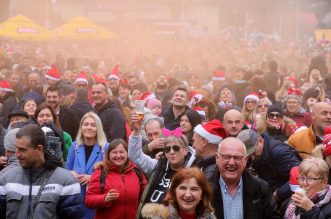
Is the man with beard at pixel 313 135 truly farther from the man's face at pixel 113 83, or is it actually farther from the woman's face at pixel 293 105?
the man's face at pixel 113 83

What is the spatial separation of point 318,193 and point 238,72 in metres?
10.4

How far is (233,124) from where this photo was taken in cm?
764

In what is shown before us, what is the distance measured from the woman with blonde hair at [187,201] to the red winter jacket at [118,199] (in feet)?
5.22

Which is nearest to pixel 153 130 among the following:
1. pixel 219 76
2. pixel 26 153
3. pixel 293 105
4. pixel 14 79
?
pixel 26 153

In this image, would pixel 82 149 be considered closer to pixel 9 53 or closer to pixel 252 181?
pixel 252 181

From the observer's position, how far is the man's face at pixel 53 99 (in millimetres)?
9930

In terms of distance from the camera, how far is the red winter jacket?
6875 millimetres

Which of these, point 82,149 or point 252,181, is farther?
point 82,149

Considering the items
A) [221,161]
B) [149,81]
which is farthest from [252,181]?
[149,81]

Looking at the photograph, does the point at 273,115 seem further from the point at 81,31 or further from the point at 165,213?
the point at 81,31

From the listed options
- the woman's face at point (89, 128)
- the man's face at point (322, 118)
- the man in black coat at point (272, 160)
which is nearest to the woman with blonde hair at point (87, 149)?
the woman's face at point (89, 128)

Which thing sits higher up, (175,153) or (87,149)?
(175,153)

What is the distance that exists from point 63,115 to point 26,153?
4323mm

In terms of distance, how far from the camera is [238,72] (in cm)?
1580
